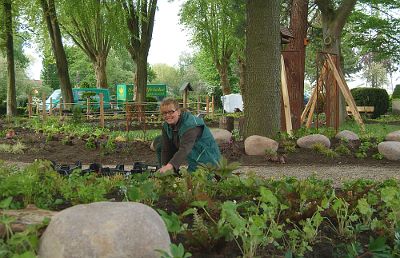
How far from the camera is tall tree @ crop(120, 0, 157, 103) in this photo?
90.9 feet

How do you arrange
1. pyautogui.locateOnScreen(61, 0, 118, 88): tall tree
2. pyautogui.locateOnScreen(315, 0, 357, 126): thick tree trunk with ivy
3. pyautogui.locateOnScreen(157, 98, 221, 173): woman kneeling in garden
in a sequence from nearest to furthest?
pyautogui.locateOnScreen(157, 98, 221, 173): woman kneeling in garden
pyautogui.locateOnScreen(315, 0, 357, 126): thick tree trunk with ivy
pyautogui.locateOnScreen(61, 0, 118, 88): tall tree

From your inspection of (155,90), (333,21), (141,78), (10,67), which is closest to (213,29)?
(155,90)

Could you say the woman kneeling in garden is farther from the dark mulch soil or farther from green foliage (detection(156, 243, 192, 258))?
the dark mulch soil

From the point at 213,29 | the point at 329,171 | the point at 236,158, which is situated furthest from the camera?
the point at 213,29

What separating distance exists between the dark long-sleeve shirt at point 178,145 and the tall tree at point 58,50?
835 inches

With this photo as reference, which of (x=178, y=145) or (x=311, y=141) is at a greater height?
(x=178, y=145)

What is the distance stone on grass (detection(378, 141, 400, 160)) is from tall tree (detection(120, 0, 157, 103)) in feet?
56.8

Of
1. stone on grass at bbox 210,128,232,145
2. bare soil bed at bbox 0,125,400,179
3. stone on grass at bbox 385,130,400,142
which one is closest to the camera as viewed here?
bare soil bed at bbox 0,125,400,179

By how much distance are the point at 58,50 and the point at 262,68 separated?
56.5ft

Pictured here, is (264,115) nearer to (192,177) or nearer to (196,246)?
(192,177)

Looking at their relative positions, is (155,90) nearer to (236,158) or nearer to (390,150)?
(236,158)

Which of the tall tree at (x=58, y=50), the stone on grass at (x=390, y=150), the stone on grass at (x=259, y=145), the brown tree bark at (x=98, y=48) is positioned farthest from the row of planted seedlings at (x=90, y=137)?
the brown tree bark at (x=98, y=48)

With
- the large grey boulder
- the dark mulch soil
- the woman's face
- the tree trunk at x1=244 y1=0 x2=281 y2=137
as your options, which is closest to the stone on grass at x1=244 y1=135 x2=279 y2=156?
the dark mulch soil

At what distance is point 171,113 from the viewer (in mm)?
5750
